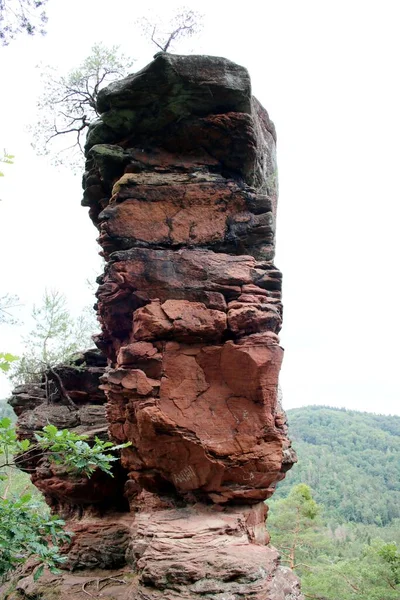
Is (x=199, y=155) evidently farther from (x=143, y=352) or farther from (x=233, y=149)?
(x=143, y=352)

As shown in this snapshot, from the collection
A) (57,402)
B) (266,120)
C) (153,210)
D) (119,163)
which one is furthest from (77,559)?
(266,120)

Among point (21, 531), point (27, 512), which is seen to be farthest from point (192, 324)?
point (21, 531)

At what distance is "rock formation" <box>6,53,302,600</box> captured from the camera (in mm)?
7047

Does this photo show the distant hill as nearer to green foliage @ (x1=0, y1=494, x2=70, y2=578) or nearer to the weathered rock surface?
the weathered rock surface

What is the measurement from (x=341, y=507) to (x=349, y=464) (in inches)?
553

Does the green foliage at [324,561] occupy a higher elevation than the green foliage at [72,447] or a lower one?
lower

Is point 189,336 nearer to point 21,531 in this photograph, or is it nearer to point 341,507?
point 21,531

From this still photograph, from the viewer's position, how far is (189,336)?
7.66 metres

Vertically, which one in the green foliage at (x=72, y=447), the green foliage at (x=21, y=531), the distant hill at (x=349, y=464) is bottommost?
the distant hill at (x=349, y=464)

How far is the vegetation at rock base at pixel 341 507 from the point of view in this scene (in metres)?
17.3

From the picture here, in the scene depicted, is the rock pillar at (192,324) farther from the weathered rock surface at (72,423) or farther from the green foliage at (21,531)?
the green foliage at (21,531)

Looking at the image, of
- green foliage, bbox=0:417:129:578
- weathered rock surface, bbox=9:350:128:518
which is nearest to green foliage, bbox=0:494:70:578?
green foliage, bbox=0:417:129:578

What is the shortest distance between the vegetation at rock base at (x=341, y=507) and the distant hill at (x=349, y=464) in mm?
104

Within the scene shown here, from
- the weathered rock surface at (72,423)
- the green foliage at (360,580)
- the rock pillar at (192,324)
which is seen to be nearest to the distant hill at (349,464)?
the green foliage at (360,580)
